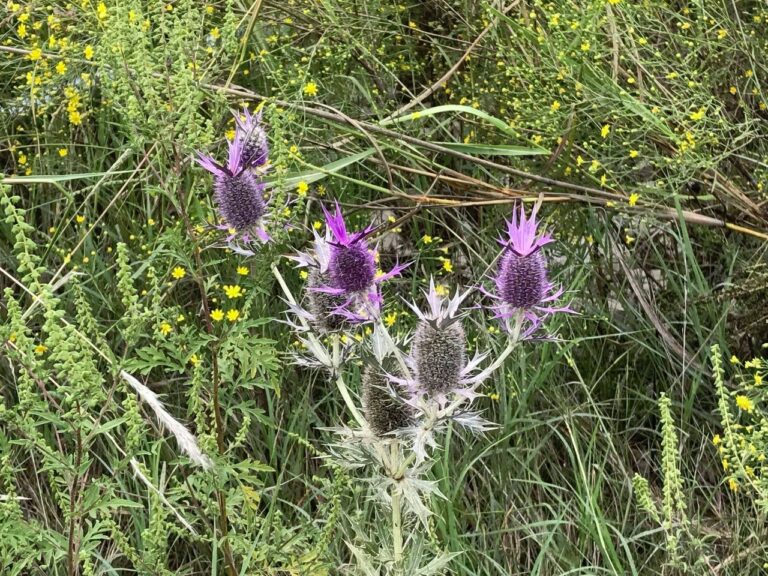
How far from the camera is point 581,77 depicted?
2.70 m

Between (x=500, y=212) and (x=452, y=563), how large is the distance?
1.22 meters

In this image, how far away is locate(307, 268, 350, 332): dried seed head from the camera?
5.91 ft

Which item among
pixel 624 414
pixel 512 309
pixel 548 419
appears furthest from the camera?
pixel 624 414

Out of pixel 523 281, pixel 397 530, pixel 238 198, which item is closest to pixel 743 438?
pixel 523 281

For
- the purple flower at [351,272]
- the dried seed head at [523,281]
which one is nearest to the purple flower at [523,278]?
the dried seed head at [523,281]

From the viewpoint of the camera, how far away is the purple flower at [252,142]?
6.06ft

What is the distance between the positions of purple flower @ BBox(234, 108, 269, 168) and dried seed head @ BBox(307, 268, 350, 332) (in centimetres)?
24

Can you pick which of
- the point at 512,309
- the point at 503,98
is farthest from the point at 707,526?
the point at 503,98

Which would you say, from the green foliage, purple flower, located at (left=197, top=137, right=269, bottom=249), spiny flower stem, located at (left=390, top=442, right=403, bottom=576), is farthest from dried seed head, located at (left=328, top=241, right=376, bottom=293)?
the green foliage

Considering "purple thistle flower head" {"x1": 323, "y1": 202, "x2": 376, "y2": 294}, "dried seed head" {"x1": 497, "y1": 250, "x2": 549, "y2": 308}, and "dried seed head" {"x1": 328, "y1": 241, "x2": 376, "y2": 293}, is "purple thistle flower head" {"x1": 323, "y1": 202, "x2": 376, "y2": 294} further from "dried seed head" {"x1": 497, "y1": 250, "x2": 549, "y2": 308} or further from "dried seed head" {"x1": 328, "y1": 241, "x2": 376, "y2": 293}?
"dried seed head" {"x1": 497, "y1": 250, "x2": 549, "y2": 308}

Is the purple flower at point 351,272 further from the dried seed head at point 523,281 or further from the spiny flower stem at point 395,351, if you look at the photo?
the dried seed head at point 523,281

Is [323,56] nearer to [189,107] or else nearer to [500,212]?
[500,212]

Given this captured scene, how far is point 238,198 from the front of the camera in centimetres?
181

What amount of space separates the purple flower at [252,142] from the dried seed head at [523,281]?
54cm
